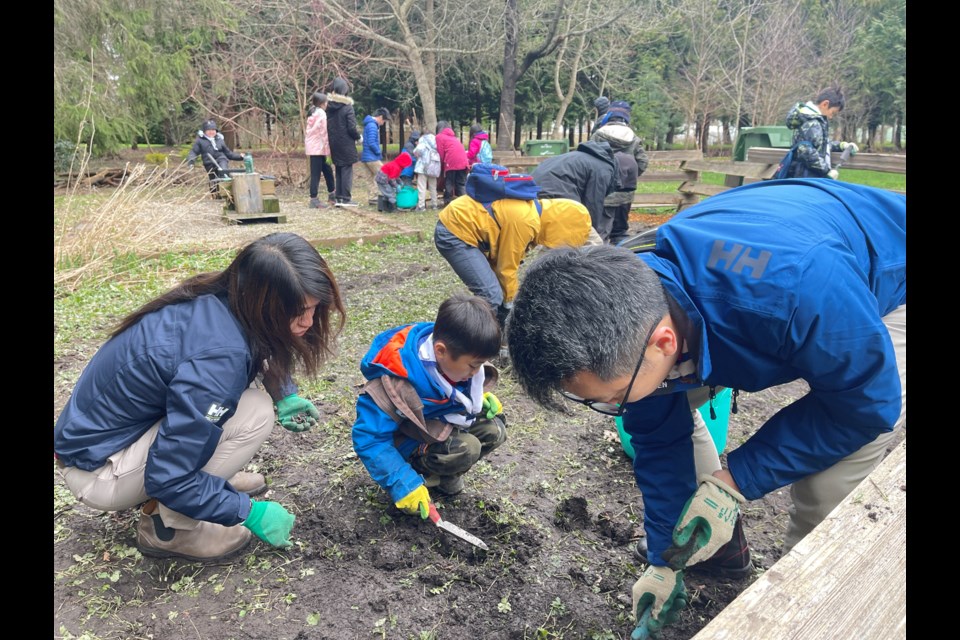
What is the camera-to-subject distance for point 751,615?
109 centimetres

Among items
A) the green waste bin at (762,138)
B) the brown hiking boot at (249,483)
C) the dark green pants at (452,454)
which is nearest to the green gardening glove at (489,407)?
the dark green pants at (452,454)

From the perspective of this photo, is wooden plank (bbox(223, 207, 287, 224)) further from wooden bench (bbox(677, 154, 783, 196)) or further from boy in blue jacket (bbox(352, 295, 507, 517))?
boy in blue jacket (bbox(352, 295, 507, 517))

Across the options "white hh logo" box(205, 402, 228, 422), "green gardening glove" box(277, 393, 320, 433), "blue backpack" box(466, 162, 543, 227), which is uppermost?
"blue backpack" box(466, 162, 543, 227)

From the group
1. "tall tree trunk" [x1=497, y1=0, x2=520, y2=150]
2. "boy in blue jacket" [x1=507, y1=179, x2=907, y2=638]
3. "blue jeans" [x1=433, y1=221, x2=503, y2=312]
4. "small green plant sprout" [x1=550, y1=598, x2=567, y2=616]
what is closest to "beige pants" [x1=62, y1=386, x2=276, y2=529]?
"small green plant sprout" [x1=550, y1=598, x2=567, y2=616]

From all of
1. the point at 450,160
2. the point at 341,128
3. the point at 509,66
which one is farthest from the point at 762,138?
the point at 341,128

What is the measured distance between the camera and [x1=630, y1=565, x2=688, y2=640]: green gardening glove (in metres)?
1.92

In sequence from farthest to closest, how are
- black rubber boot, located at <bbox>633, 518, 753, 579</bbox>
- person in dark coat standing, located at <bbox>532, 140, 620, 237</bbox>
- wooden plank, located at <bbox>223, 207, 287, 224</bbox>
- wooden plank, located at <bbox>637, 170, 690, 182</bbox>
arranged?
wooden plank, located at <bbox>637, 170, 690, 182</bbox>, wooden plank, located at <bbox>223, 207, 287, 224</bbox>, person in dark coat standing, located at <bbox>532, 140, 620, 237</bbox>, black rubber boot, located at <bbox>633, 518, 753, 579</bbox>

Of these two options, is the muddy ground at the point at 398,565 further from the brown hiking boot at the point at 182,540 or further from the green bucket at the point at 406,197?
the green bucket at the point at 406,197

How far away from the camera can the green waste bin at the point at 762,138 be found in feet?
40.0

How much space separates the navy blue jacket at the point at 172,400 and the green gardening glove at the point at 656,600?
1.28m

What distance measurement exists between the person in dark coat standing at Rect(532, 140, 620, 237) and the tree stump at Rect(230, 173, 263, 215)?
5.32 meters

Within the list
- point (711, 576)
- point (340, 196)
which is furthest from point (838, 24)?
point (711, 576)

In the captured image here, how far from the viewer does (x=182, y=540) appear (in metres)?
2.27

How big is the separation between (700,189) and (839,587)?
9.51m
